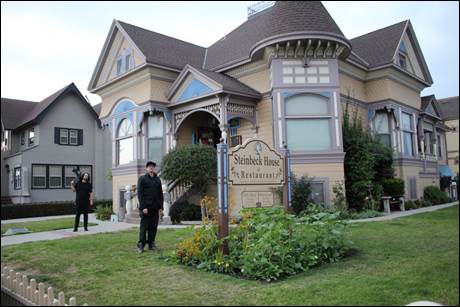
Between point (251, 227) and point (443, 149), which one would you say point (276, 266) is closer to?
point (251, 227)

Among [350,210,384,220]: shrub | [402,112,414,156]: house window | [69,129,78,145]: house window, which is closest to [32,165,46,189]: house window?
[69,129,78,145]: house window

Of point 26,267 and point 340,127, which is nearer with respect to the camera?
point 26,267

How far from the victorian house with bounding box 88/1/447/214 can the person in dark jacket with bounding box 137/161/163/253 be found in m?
6.18

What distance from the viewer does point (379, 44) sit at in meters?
18.9

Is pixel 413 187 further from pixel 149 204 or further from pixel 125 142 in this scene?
pixel 149 204

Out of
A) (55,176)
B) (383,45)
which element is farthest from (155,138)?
(55,176)

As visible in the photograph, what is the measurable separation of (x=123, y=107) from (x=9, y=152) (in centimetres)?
1482

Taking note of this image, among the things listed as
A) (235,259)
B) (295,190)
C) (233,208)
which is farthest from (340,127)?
(235,259)

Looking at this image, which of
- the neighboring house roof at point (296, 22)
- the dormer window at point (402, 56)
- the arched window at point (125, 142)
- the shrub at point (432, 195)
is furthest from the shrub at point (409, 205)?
the arched window at point (125, 142)

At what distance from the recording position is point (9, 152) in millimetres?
28109

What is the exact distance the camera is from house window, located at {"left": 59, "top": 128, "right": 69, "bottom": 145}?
2675 cm

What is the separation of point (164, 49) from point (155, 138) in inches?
175

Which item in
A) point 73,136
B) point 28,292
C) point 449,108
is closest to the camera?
point 28,292

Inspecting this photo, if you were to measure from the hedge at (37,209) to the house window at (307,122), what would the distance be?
11888 mm
